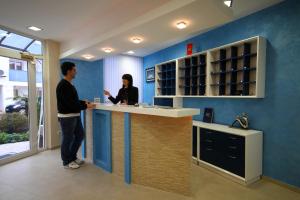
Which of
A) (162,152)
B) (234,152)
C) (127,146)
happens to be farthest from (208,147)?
(127,146)

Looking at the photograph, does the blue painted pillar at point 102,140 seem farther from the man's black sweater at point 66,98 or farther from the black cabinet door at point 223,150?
the black cabinet door at point 223,150

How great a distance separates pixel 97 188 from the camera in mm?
2426

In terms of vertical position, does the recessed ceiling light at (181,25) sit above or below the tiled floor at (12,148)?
above

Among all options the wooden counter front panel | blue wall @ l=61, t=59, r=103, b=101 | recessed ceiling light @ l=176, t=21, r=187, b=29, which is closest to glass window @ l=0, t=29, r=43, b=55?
blue wall @ l=61, t=59, r=103, b=101

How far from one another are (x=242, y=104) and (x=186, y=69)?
137cm

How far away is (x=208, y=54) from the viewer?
3.31 m

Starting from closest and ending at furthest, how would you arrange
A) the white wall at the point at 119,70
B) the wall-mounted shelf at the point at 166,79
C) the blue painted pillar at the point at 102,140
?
the blue painted pillar at the point at 102,140, the wall-mounted shelf at the point at 166,79, the white wall at the point at 119,70

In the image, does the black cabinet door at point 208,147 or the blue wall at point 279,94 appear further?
the black cabinet door at point 208,147

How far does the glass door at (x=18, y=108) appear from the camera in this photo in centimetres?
338

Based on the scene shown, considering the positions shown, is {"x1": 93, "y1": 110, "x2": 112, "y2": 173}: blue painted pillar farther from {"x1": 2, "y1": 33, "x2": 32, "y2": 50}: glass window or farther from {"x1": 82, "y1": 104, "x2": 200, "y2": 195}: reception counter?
{"x1": 2, "y1": 33, "x2": 32, "y2": 50}: glass window

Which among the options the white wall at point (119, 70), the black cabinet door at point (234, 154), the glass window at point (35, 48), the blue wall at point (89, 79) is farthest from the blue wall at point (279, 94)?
the glass window at point (35, 48)

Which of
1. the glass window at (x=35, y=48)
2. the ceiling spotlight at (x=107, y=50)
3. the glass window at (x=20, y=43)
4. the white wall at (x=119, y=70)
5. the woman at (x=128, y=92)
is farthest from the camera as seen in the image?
the white wall at (x=119, y=70)

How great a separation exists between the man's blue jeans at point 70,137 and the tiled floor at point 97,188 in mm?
235

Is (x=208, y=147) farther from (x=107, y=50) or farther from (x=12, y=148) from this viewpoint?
(x=12, y=148)
